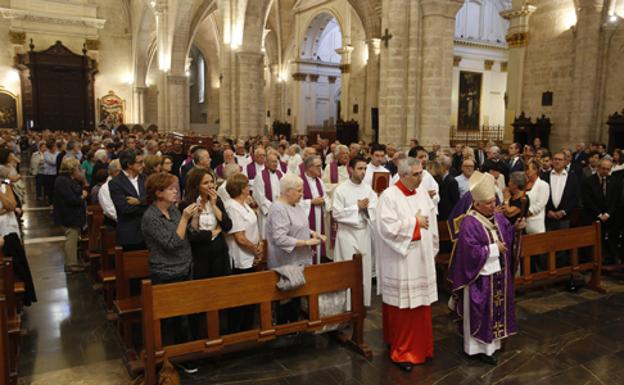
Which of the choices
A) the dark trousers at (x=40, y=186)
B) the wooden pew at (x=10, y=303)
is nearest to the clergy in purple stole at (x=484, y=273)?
the wooden pew at (x=10, y=303)

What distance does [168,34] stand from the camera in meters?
27.0

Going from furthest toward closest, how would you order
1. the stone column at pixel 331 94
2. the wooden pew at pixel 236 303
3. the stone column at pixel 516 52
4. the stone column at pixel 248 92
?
the stone column at pixel 331 94, the stone column at pixel 248 92, the stone column at pixel 516 52, the wooden pew at pixel 236 303

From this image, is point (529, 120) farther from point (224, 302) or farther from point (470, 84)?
point (224, 302)

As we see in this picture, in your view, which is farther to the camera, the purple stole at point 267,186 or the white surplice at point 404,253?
the purple stole at point 267,186

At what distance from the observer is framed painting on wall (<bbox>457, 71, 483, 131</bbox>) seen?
85.1 ft

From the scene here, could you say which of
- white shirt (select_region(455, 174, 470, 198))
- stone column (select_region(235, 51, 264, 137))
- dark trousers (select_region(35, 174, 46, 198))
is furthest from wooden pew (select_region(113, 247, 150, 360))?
stone column (select_region(235, 51, 264, 137))

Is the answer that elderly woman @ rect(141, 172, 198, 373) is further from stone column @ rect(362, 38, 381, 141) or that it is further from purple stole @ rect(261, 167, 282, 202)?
stone column @ rect(362, 38, 381, 141)

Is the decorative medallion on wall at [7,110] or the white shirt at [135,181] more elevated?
the decorative medallion on wall at [7,110]

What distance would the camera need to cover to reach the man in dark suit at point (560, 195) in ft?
24.2

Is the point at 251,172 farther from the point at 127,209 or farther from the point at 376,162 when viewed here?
the point at 127,209

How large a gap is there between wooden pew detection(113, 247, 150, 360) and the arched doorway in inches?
967

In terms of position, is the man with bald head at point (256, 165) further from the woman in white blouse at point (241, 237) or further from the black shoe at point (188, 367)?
the black shoe at point (188, 367)

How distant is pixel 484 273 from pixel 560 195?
3.88 metres

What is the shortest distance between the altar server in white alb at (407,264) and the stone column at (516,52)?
47.1 ft
